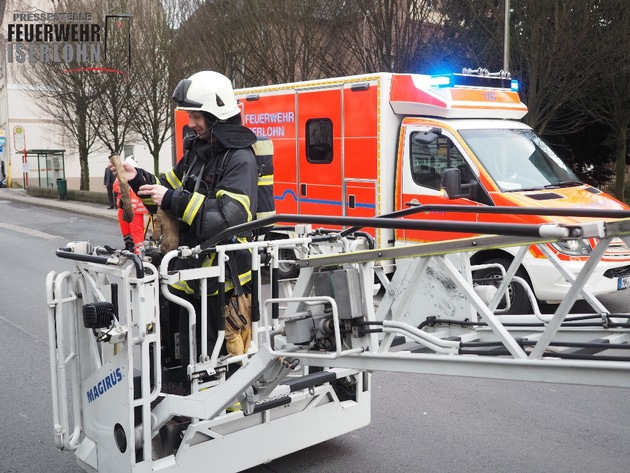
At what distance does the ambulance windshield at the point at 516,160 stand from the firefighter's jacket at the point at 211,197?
4996 mm

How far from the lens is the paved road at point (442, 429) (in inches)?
177

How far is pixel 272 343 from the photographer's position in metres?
3.44

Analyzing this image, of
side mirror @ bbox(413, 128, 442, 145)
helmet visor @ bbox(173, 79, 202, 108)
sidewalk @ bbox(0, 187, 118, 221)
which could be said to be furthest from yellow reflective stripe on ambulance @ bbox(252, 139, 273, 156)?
sidewalk @ bbox(0, 187, 118, 221)

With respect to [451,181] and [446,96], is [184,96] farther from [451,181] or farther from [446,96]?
[446,96]

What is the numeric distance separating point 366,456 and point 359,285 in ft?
5.47

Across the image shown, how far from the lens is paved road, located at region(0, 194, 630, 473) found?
4488 millimetres

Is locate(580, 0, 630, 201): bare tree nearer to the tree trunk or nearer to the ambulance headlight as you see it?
the tree trunk

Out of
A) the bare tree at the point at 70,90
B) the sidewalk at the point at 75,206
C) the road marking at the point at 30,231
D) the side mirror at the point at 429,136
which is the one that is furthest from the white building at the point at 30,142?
the side mirror at the point at 429,136

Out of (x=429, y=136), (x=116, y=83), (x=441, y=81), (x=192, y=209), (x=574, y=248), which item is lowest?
(x=574, y=248)

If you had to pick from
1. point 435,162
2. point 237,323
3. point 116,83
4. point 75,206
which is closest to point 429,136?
point 435,162

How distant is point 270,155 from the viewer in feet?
13.8

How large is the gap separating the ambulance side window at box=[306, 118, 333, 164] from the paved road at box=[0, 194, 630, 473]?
4.56 meters

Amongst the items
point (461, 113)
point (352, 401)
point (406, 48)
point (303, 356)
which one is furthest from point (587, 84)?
point (303, 356)

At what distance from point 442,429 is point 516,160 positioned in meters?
4.70
